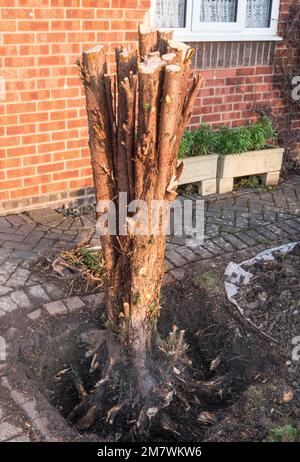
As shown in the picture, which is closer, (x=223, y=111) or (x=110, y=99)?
(x=110, y=99)

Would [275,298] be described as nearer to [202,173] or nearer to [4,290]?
[4,290]

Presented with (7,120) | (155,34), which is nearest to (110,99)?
(155,34)

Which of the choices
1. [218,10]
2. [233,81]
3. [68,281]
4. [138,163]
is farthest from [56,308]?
[218,10]

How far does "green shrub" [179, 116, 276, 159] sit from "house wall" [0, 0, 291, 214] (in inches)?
46.0

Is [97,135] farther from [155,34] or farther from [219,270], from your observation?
[219,270]

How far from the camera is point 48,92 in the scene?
16.7ft

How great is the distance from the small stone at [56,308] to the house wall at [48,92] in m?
1.68

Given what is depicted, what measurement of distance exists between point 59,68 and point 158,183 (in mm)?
2688

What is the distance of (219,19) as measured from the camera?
6230mm

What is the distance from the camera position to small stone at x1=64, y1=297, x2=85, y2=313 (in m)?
3.79

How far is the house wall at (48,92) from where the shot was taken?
189 inches

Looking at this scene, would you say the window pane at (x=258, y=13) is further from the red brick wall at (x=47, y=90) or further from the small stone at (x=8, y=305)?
the small stone at (x=8, y=305)

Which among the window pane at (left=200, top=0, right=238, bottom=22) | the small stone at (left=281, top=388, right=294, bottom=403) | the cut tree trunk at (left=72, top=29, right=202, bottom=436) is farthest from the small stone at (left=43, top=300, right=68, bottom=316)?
the window pane at (left=200, top=0, right=238, bottom=22)

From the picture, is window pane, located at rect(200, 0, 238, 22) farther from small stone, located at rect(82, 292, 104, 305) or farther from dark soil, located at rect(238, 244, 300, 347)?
small stone, located at rect(82, 292, 104, 305)
